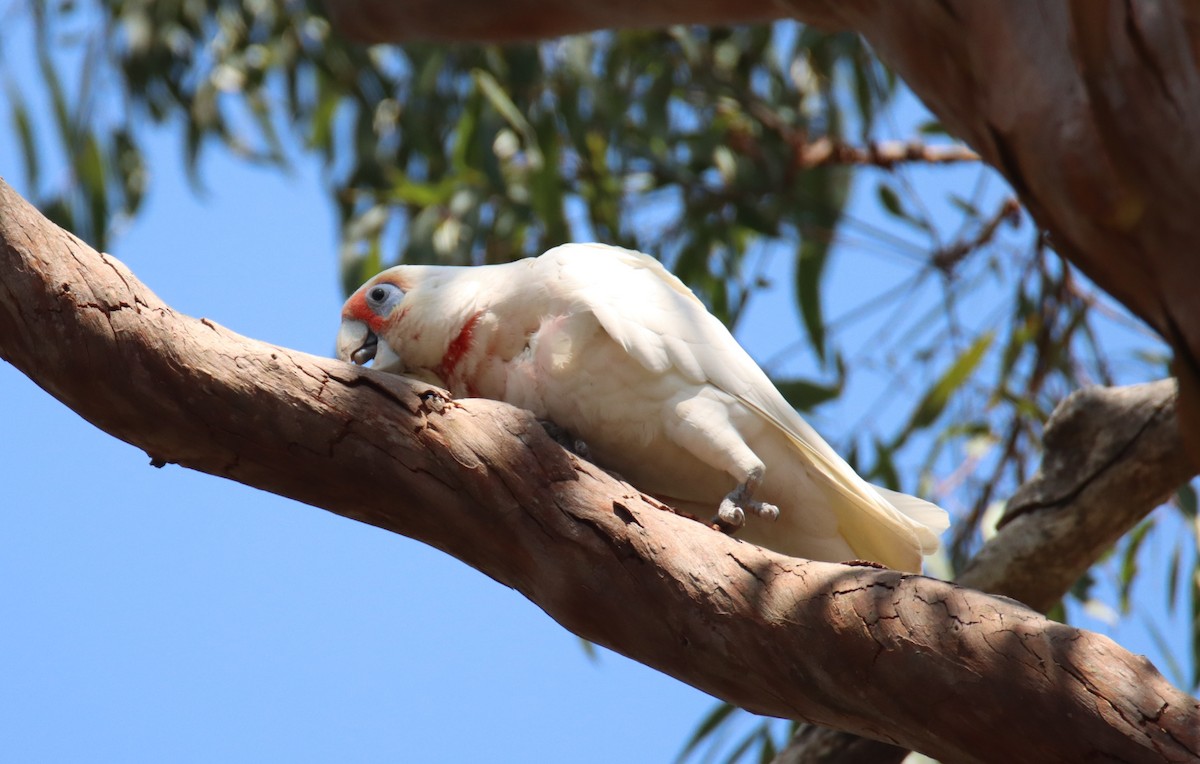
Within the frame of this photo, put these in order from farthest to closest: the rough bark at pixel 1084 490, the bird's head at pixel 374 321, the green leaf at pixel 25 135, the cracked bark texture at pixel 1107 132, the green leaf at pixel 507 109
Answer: the green leaf at pixel 507 109 < the green leaf at pixel 25 135 < the rough bark at pixel 1084 490 < the bird's head at pixel 374 321 < the cracked bark texture at pixel 1107 132

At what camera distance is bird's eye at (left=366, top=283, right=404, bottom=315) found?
1.98 meters

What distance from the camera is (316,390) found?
1.47 meters

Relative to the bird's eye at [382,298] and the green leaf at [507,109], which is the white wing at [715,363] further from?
the green leaf at [507,109]

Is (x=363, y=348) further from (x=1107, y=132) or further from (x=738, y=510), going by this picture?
(x=1107, y=132)

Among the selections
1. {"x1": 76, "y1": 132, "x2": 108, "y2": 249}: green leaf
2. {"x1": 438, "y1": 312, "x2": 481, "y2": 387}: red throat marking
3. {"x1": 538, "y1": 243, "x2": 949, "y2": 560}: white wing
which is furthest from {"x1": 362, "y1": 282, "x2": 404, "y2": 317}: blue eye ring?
{"x1": 76, "y1": 132, "x2": 108, "y2": 249}: green leaf

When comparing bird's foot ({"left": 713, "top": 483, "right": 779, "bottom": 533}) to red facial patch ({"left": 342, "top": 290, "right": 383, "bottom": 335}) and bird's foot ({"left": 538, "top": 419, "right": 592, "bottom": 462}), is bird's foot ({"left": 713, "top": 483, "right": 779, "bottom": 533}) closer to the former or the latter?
bird's foot ({"left": 538, "top": 419, "right": 592, "bottom": 462})

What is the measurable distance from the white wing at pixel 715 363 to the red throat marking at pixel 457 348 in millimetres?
147

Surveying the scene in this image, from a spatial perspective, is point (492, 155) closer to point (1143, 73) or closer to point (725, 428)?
point (725, 428)

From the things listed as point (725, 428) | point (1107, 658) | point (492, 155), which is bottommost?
point (1107, 658)

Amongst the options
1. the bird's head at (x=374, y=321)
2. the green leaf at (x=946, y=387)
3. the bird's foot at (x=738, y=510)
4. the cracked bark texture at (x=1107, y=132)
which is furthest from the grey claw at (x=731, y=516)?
the green leaf at (x=946, y=387)

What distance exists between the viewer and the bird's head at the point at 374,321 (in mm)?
1976

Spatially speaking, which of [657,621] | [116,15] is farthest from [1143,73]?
[116,15]

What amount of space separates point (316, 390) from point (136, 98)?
2855 millimetres

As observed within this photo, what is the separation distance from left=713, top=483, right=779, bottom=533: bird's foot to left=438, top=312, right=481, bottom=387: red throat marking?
47 centimetres
